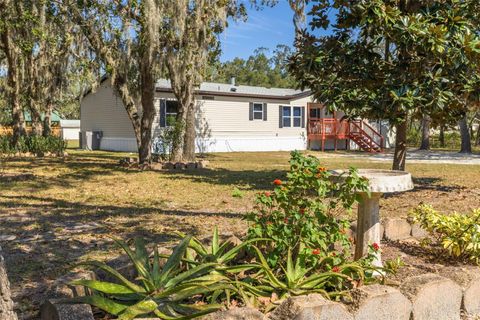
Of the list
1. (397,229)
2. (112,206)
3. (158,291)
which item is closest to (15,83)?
(112,206)

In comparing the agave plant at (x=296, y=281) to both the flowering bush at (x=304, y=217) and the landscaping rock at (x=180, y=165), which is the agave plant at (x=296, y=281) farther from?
the landscaping rock at (x=180, y=165)

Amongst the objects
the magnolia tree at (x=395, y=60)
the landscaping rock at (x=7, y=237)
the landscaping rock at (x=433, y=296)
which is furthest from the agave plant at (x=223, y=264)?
the magnolia tree at (x=395, y=60)

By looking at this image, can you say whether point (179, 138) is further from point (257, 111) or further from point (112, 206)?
point (257, 111)

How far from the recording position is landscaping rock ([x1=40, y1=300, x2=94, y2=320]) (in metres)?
2.21

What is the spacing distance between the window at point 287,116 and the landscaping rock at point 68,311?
23.7m

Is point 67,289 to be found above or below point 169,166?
below

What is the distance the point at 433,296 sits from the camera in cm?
288

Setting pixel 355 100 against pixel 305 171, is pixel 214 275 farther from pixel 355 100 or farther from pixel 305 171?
pixel 355 100

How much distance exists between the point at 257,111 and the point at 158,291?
73.2 ft

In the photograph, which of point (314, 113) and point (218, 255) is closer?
point (218, 255)

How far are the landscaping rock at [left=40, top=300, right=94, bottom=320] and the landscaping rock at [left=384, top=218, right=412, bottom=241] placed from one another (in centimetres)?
337

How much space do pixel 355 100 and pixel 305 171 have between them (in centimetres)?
502

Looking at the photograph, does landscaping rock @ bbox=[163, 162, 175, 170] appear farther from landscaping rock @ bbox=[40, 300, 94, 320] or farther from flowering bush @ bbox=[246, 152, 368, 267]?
landscaping rock @ bbox=[40, 300, 94, 320]

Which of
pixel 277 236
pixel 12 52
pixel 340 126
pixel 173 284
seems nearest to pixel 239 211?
pixel 277 236
